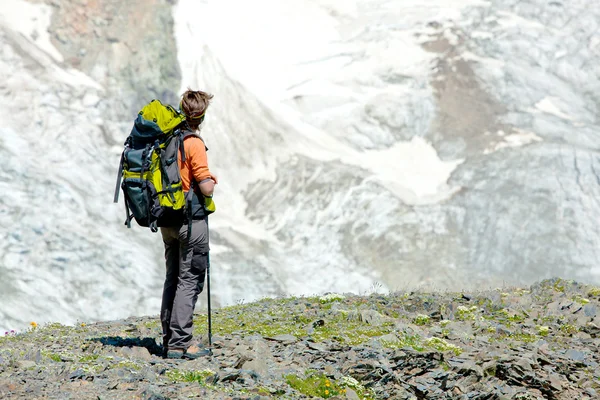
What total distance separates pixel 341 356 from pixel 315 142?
40969mm

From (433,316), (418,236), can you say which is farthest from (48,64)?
(433,316)

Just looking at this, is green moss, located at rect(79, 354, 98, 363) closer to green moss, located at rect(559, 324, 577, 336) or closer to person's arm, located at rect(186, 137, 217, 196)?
person's arm, located at rect(186, 137, 217, 196)

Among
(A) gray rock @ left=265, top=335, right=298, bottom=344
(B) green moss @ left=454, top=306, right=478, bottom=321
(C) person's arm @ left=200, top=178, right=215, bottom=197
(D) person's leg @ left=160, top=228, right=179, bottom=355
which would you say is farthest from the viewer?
(B) green moss @ left=454, top=306, right=478, bottom=321

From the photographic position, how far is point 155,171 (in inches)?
408

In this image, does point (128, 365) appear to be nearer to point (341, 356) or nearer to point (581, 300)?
point (341, 356)

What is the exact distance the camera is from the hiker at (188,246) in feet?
34.7

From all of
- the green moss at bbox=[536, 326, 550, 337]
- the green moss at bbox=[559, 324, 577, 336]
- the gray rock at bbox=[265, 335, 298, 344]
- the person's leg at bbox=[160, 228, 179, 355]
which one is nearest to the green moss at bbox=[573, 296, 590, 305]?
the green moss at bbox=[559, 324, 577, 336]

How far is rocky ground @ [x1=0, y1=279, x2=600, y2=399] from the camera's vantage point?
9.75m

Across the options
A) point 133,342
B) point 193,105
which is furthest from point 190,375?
point 193,105

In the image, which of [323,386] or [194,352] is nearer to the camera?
[323,386]

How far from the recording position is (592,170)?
4841 cm

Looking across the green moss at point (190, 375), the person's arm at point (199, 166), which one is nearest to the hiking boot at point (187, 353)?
the green moss at point (190, 375)

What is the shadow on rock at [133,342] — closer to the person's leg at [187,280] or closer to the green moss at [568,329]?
the person's leg at [187,280]

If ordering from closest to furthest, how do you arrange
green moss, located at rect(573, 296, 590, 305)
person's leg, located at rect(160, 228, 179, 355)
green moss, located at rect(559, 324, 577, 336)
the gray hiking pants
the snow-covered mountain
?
the gray hiking pants → person's leg, located at rect(160, 228, 179, 355) → green moss, located at rect(559, 324, 577, 336) → green moss, located at rect(573, 296, 590, 305) → the snow-covered mountain
